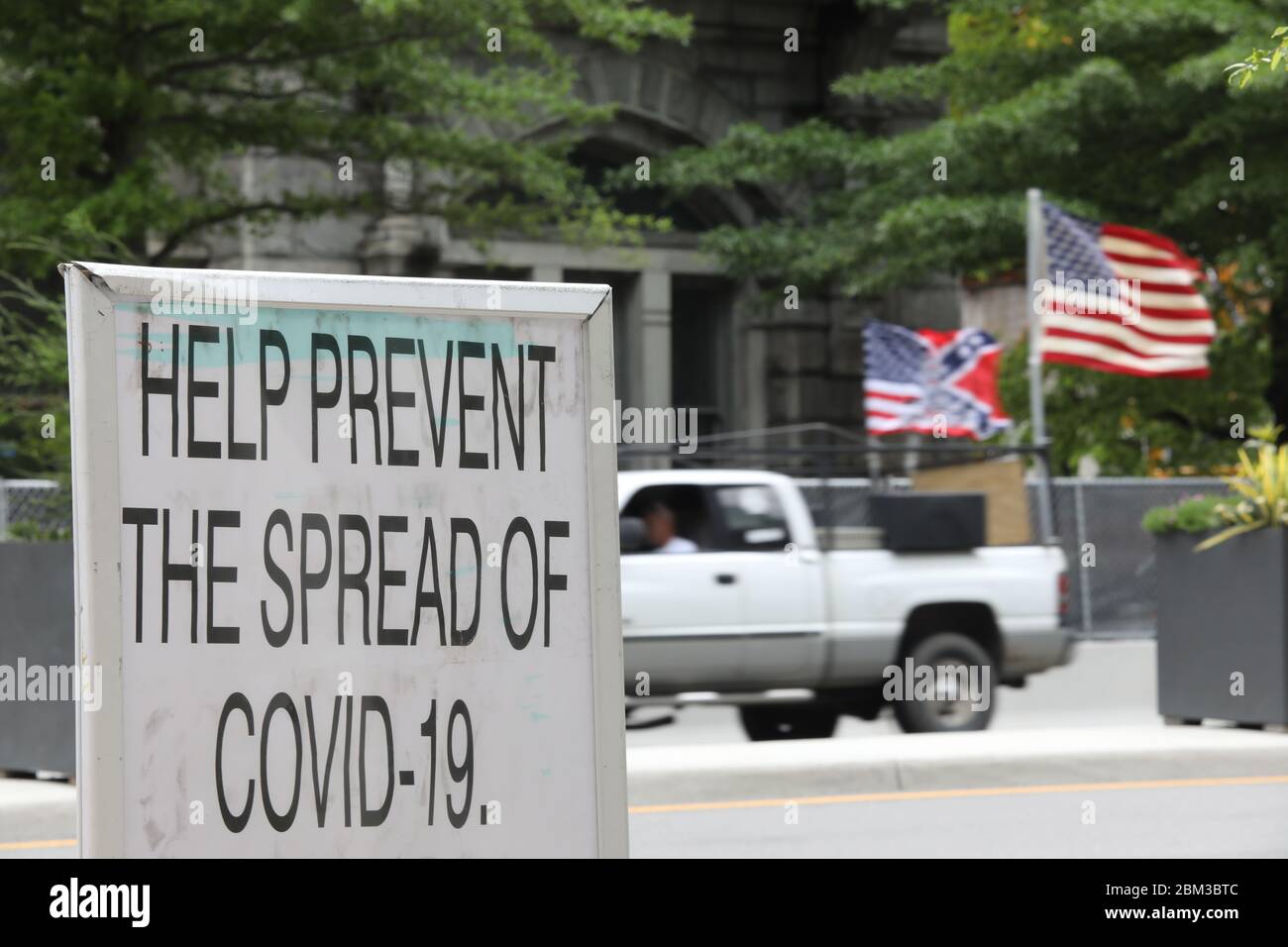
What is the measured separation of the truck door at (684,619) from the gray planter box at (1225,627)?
2757mm

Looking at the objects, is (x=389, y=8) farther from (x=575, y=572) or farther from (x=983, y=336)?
(x=575, y=572)

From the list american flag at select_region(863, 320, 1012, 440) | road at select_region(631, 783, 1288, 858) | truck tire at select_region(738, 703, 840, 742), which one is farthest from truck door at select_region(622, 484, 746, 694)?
american flag at select_region(863, 320, 1012, 440)

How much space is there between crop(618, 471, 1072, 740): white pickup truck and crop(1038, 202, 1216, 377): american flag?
4244mm

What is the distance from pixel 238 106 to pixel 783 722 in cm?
803

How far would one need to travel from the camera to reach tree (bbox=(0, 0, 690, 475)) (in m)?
15.3

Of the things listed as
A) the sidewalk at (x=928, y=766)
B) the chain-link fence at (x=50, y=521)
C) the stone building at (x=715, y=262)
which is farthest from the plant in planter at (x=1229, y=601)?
the stone building at (x=715, y=262)

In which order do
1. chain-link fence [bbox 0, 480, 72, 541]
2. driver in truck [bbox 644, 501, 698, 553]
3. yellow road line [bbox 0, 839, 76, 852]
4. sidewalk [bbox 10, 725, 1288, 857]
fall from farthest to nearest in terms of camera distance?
driver in truck [bbox 644, 501, 698, 553] < chain-link fence [bbox 0, 480, 72, 541] < sidewalk [bbox 10, 725, 1288, 857] < yellow road line [bbox 0, 839, 76, 852]

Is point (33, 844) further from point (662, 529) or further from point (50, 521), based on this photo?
point (662, 529)

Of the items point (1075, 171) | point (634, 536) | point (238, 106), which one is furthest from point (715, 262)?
point (634, 536)

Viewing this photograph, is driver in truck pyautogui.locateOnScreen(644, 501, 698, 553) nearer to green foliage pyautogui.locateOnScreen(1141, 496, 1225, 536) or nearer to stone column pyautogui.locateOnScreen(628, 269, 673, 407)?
green foliage pyautogui.locateOnScreen(1141, 496, 1225, 536)

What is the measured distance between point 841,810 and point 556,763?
21.5 feet

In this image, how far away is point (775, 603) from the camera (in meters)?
12.6
